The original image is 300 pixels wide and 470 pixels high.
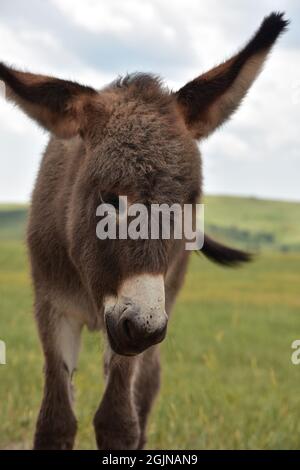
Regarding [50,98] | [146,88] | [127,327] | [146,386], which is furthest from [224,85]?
[146,386]

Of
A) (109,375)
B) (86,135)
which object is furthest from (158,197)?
(109,375)

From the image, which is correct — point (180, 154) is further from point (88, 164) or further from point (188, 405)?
point (188, 405)

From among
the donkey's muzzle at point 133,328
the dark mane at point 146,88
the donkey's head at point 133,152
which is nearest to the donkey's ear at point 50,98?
the donkey's head at point 133,152

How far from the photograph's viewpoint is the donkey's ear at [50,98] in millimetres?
3480

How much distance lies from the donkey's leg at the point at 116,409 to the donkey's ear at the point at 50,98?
1.67 meters

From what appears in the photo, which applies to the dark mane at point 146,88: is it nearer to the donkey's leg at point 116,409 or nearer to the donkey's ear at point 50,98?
the donkey's ear at point 50,98

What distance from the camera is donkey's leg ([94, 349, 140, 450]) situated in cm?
462

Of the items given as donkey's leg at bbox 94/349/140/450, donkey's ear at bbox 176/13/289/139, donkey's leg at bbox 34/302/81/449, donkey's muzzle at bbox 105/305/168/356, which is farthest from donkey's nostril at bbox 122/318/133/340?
donkey's leg at bbox 34/302/81/449

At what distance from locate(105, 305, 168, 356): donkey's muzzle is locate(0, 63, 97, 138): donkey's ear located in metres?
1.12

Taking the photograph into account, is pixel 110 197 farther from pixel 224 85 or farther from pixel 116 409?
pixel 116 409

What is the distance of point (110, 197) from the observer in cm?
337

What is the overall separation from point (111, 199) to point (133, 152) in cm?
25

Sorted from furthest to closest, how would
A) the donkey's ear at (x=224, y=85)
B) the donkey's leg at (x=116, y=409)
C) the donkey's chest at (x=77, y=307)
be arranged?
1. the donkey's leg at (x=116, y=409)
2. the donkey's chest at (x=77, y=307)
3. the donkey's ear at (x=224, y=85)
